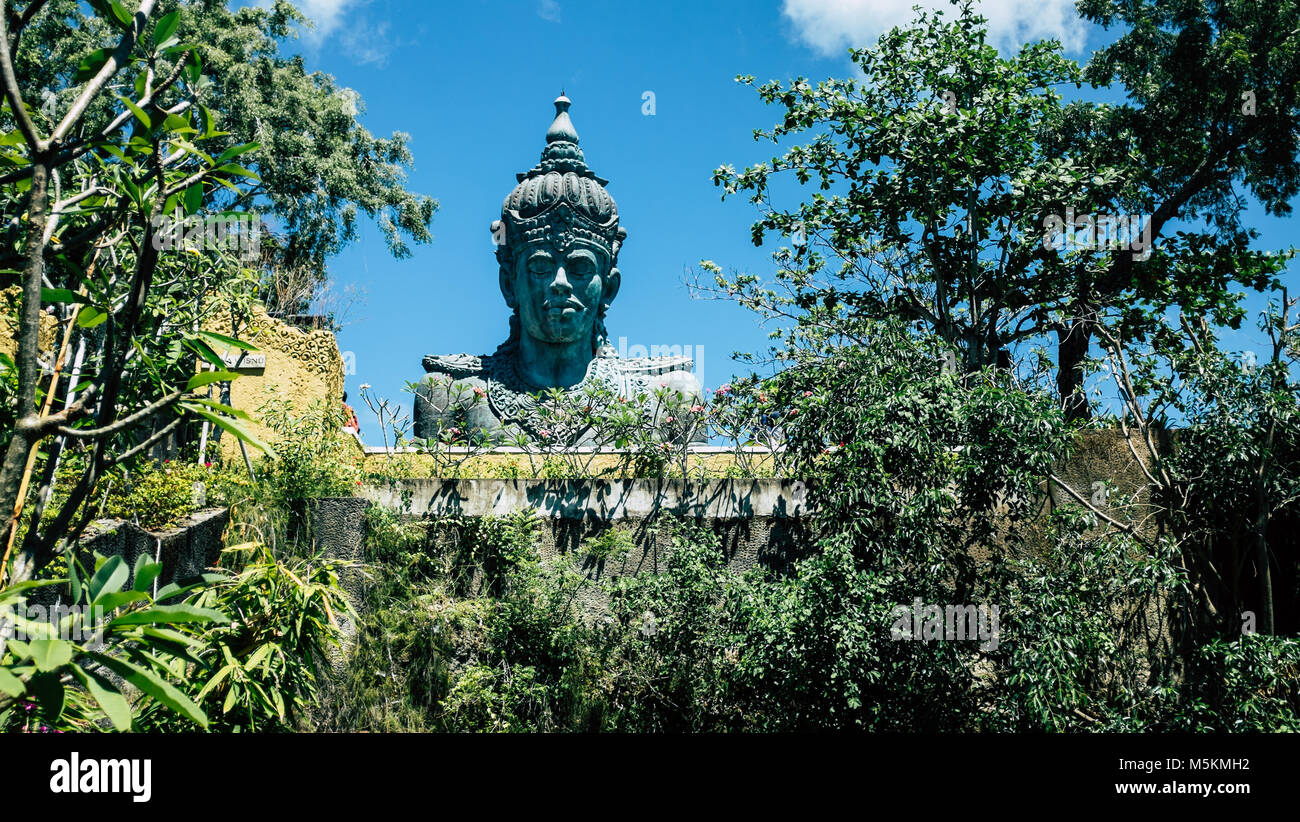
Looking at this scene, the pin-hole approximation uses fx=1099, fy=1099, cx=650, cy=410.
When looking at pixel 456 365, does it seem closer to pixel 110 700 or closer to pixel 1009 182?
pixel 1009 182

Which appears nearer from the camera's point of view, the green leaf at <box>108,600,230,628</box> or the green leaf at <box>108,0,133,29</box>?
the green leaf at <box>108,600,230,628</box>

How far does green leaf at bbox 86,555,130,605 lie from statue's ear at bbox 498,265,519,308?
9.36 meters

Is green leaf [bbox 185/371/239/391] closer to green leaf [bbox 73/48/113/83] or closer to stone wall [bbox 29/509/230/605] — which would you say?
green leaf [bbox 73/48/113/83]

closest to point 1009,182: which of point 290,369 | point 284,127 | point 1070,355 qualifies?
point 1070,355

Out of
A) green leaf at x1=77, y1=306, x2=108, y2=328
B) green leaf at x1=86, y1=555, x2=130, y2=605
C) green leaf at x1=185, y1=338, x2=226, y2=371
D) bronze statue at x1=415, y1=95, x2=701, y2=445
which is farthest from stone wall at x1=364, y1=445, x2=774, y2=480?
green leaf at x1=86, y1=555, x2=130, y2=605

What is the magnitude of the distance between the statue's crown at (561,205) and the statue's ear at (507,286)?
0.15 meters

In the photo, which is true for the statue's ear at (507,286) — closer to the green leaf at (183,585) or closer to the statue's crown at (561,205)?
the statue's crown at (561,205)

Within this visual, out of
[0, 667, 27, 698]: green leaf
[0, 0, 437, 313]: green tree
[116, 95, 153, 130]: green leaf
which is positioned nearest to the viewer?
[0, 667, 27, 698]: green leaf

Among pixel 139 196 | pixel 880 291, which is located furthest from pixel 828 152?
pixel 139 196

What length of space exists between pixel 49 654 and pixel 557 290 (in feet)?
30.8

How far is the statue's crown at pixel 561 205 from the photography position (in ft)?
38.8

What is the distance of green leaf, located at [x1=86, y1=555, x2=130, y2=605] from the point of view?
3.00 m
